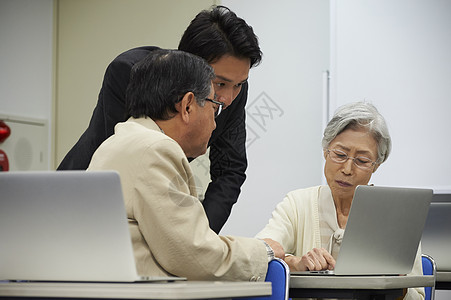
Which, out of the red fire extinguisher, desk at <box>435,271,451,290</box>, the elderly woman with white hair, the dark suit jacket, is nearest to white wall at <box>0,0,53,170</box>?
the red fire extinguisher

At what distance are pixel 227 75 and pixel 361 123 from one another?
0.52 m

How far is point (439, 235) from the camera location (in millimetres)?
2391

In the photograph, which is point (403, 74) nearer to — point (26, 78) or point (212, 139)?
point (212, 139)

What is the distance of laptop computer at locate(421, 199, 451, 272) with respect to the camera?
237 centimetres

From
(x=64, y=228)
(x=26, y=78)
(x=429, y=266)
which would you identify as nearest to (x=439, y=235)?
(x=429, y=266)

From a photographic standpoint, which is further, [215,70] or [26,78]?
[26,78]

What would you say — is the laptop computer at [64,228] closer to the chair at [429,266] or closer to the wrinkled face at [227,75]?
the wrinkled face at [227,75]

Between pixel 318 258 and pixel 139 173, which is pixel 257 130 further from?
pixel 139 173

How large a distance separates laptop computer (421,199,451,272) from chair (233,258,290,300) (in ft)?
3.53

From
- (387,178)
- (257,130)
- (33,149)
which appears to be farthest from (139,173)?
(33,149)

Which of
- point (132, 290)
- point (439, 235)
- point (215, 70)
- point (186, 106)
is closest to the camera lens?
point (132, 290)

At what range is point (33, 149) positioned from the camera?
5133 mm

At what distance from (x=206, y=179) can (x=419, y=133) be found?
1.53m

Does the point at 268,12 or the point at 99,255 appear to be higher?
the point at 268,12
